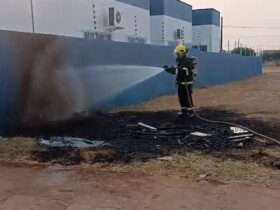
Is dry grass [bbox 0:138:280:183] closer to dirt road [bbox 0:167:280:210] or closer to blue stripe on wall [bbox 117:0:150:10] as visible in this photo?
dirt road [bbox 0:167:280:210]

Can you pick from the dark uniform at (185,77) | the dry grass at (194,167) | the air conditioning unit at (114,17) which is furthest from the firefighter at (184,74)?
the air conditioning unit at (114,17)

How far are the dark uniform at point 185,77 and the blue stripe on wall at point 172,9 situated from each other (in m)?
30.4

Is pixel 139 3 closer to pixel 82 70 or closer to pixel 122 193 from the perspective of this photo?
pixel 82 70

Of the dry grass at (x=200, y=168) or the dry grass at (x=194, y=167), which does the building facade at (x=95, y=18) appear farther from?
the dry grass at (x=200, y=168)

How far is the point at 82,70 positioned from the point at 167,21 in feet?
97.7

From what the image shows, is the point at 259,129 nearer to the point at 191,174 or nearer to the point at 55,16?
the point at 191,174

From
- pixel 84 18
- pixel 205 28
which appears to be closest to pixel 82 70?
pixel 84 18

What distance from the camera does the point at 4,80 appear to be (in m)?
9.59

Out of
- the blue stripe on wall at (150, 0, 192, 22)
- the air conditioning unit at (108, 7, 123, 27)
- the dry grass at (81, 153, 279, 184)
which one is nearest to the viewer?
the dry grass at (81, 153, 279, 184)

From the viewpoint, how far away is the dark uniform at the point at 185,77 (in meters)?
11.1

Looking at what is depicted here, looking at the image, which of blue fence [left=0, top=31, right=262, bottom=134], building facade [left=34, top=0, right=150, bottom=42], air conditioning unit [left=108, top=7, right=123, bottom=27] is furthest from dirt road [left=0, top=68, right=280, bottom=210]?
air conditioning unit [left=108, top=7, right=123, bottom=27]

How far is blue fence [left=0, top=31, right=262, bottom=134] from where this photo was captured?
9766mm

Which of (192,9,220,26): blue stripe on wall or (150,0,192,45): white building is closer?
(150,0,192,45): white building

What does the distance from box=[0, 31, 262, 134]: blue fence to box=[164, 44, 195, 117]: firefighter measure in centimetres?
259
